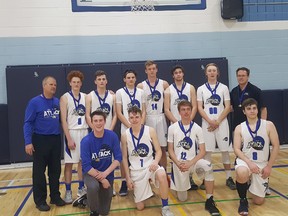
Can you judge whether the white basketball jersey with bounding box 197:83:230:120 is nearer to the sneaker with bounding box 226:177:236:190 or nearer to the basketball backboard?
the sneaker with bounding box 226:177:236:190

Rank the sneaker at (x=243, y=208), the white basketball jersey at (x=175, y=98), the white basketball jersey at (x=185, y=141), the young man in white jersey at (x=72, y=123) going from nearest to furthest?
the sneaker at (x=243, y=208) → the white basketball jersey at (x=185, y=141) → the young man in white jersey at (x=72, y=123) → the white basketball jersey at (x=175, y=98)

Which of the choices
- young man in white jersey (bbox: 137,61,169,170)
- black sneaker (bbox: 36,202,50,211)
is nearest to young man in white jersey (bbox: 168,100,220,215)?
young man in white jersey (bbox: 137,61,169,170)

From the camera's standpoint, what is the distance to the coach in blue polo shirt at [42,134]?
446 cm

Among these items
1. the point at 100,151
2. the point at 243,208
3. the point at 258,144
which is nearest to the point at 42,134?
the point at 100,151

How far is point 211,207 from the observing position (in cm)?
423

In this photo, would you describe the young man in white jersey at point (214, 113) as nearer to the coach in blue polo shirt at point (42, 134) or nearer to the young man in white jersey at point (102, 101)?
the young man in white jersey at point (102, 101)

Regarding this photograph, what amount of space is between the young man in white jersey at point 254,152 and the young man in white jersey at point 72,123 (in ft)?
7.44

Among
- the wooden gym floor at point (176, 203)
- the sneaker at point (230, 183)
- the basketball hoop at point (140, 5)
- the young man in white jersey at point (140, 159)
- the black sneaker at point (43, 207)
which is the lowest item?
the wooden gym floor at point (176, 203)

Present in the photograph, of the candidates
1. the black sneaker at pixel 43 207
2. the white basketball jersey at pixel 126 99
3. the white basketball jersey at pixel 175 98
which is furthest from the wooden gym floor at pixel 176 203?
the white basketball jersey at pixel 126 99

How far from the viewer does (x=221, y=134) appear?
16.7 feet

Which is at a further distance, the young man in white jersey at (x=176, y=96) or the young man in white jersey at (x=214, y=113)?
the young man in white jersey at (x=176, y=96)

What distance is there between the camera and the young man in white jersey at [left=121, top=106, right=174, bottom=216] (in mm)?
4328

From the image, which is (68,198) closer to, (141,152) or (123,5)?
(141,152)

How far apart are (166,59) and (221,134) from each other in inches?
137
